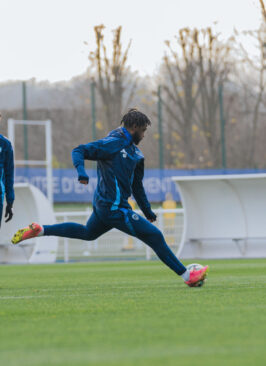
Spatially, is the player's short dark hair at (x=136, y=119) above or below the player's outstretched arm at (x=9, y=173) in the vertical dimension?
above

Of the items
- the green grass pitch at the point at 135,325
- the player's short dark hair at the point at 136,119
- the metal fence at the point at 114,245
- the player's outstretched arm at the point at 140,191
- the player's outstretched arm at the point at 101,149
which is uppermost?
the player's short dark hair at the point at 136,119

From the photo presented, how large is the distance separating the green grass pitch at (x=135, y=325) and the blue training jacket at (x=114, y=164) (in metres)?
0.89

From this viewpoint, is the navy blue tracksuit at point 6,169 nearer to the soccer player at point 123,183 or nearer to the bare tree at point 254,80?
the soccer player at point 123,183

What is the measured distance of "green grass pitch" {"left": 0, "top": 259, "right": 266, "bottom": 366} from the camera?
14.6 feet

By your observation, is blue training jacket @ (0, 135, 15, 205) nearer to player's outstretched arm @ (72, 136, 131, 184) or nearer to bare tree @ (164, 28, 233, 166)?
player's outstretched arm @ (72, 136, 131, 184)

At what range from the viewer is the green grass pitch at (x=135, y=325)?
14.6 feet

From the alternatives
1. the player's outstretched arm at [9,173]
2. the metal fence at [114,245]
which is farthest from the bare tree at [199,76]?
the player's outstretched arm at [9,173]

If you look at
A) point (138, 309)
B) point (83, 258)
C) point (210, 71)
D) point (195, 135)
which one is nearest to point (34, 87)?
point (210, 71)

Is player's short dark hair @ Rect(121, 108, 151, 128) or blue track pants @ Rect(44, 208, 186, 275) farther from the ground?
player's short dark hair @ Rect(121, 108, 151, 128)

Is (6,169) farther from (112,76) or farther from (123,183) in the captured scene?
(112,76)

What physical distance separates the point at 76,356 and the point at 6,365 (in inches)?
15.0

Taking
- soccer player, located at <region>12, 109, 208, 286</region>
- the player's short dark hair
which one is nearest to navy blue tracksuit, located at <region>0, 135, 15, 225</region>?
soccer player, located at <region>12, 109, 208, 286</region>

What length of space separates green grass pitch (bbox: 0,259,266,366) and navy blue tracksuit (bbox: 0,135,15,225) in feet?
3.33

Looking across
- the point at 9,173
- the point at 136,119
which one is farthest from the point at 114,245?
the point at 136,119
